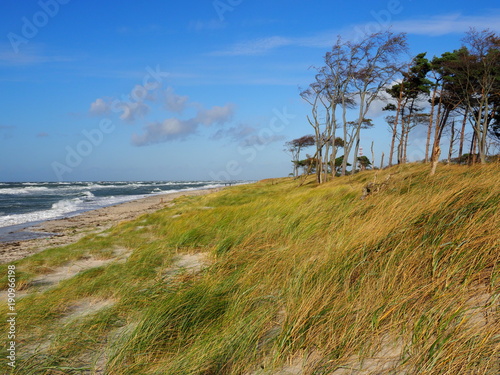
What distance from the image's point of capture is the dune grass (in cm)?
232

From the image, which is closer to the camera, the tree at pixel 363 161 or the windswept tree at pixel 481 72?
the windswept tree at pixel 481 72

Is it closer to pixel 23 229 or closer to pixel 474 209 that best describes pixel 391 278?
pixel 474 209

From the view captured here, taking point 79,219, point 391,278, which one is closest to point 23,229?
point 79,219

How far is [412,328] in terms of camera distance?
2.41m

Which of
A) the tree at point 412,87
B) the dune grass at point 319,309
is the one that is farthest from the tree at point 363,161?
the dune grass at point 319,309

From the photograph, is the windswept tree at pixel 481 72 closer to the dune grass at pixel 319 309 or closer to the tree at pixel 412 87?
the tree at pixel 412 87

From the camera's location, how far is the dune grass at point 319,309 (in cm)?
232

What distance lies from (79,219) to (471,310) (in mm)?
21857

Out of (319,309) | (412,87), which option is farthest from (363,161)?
(319,309)

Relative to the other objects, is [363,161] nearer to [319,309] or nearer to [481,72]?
[481,72]

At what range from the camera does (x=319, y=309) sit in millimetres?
2885

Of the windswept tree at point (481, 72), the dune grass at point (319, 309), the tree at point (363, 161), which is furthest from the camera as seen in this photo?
the tree at point (363, 161)

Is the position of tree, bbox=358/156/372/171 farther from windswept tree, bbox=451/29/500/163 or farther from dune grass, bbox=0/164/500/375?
dune grass, bbox=0/164/500/375

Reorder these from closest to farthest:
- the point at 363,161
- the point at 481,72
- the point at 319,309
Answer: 1. the point at 319,309
2. the point at 481,72
3. the point at 363,161
